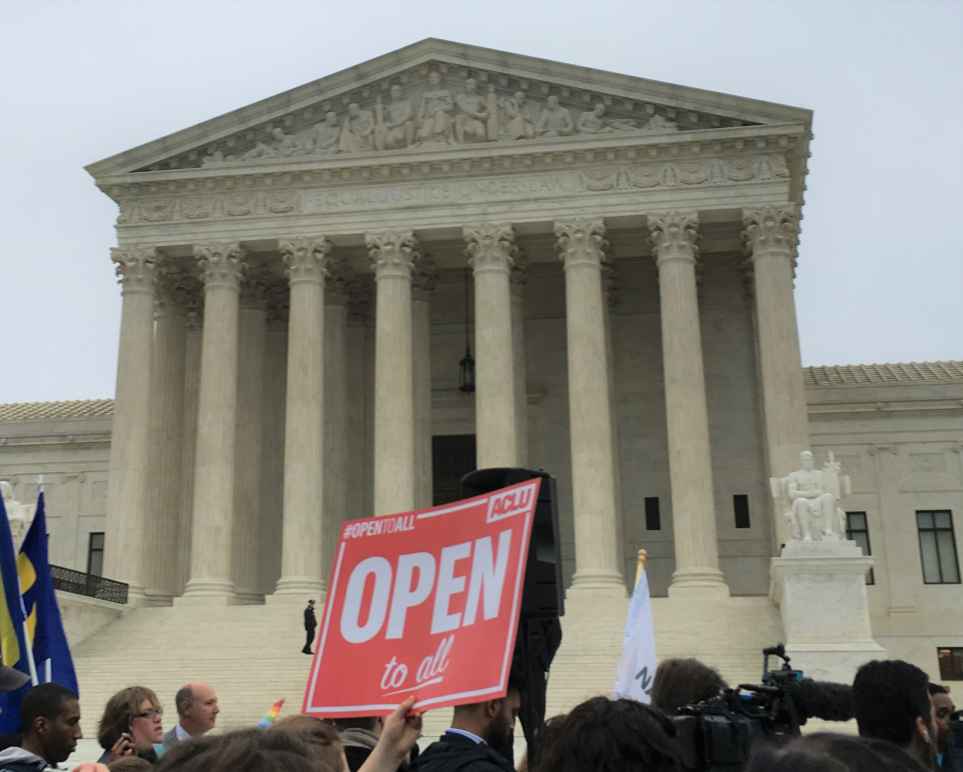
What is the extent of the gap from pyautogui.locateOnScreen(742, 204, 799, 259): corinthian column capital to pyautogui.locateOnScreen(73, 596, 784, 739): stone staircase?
1109cm

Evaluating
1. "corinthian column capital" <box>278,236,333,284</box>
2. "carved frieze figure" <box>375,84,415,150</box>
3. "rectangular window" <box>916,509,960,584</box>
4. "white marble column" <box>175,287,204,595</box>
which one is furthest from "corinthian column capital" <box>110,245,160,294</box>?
"rectangular window" <box>916,509,960,584</box>

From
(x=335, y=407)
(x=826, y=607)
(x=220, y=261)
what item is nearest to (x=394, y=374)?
(x=335, y=407)

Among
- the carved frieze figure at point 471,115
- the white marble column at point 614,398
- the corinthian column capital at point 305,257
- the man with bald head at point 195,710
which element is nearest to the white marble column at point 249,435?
the corinthian column capital at point 305,257

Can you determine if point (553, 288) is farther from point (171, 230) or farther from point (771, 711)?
point (771, 711)

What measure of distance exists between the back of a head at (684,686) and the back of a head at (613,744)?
303 cm

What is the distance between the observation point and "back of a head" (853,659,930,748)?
6137 mm

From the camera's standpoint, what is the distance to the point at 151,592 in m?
39.6

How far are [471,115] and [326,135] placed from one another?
504 cm

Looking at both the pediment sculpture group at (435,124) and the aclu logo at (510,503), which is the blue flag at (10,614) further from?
the pediment sculpture group at (435,124)

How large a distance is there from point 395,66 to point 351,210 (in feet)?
17.0

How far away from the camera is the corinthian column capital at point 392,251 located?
39.9 m

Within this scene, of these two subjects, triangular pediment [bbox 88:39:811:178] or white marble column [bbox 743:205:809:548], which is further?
triangular pediment [bbox 88:39:811:178]

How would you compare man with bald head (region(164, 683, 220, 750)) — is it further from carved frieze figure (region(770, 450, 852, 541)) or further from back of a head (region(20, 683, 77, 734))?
carved frieze figure (region(770, 450, 852, 541))

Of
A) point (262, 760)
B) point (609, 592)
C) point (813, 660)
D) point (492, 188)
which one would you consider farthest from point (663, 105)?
point (262, 760)
